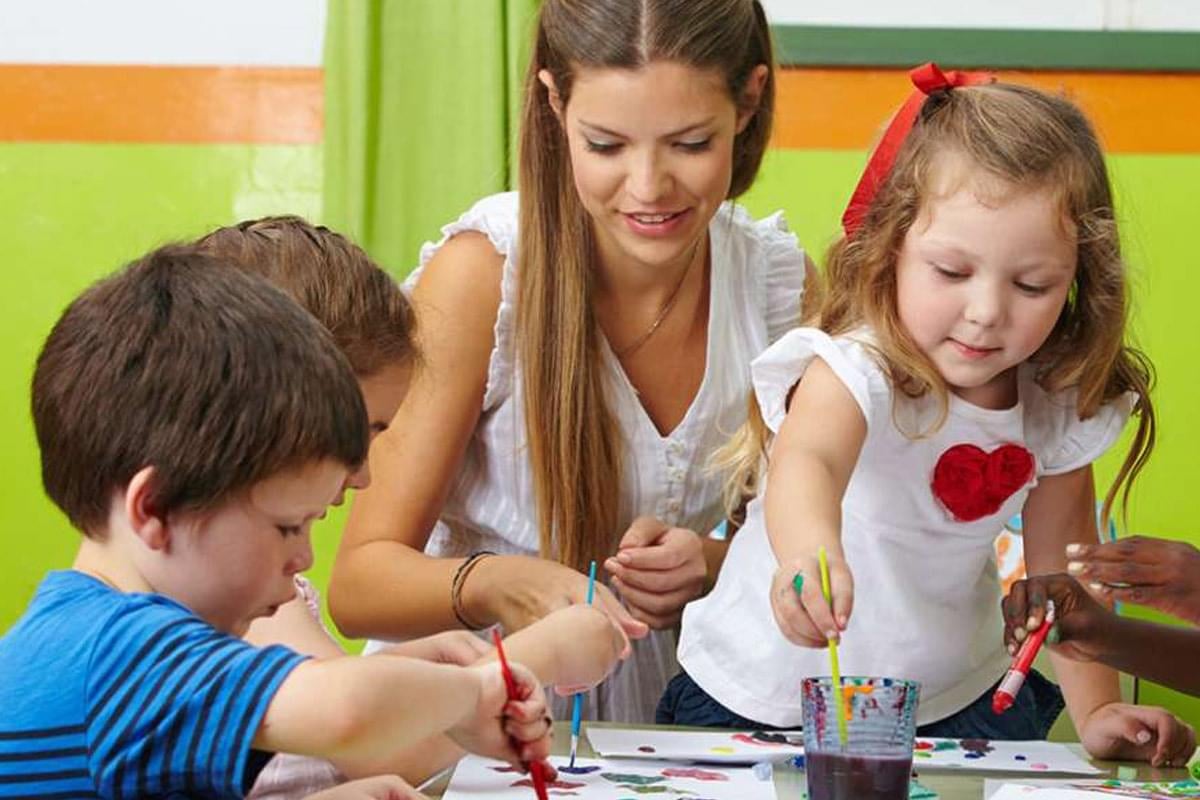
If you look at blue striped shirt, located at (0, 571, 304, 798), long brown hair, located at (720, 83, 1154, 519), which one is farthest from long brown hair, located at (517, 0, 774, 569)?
blue striped shirt, located at (0, 571, 304, 798)

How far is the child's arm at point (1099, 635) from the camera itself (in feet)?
4.71

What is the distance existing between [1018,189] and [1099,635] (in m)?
0.39

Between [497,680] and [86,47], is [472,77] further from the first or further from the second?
[497,680]

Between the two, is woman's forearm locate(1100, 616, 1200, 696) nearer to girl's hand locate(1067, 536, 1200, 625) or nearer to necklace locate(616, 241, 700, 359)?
girl's hand locate(1067, 536, 1200, 625)

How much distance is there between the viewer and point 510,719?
1040 mm

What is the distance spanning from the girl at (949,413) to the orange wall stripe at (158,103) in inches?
61.8

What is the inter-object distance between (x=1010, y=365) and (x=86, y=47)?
1.95 m

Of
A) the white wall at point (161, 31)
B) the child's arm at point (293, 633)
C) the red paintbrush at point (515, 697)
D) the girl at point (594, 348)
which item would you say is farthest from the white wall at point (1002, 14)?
the red paintbrush at point (515, 697)

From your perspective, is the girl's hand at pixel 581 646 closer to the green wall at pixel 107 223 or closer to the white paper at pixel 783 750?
the white paper at pixel 783 750

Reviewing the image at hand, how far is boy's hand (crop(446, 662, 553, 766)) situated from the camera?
102cm

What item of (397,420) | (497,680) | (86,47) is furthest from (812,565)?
(86,47)

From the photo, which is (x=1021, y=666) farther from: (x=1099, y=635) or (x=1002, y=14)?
(x=1002, y=14)

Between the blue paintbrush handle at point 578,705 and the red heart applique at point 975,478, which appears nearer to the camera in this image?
the blue paintbrush handle at point 578,705

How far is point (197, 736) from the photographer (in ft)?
2.89
